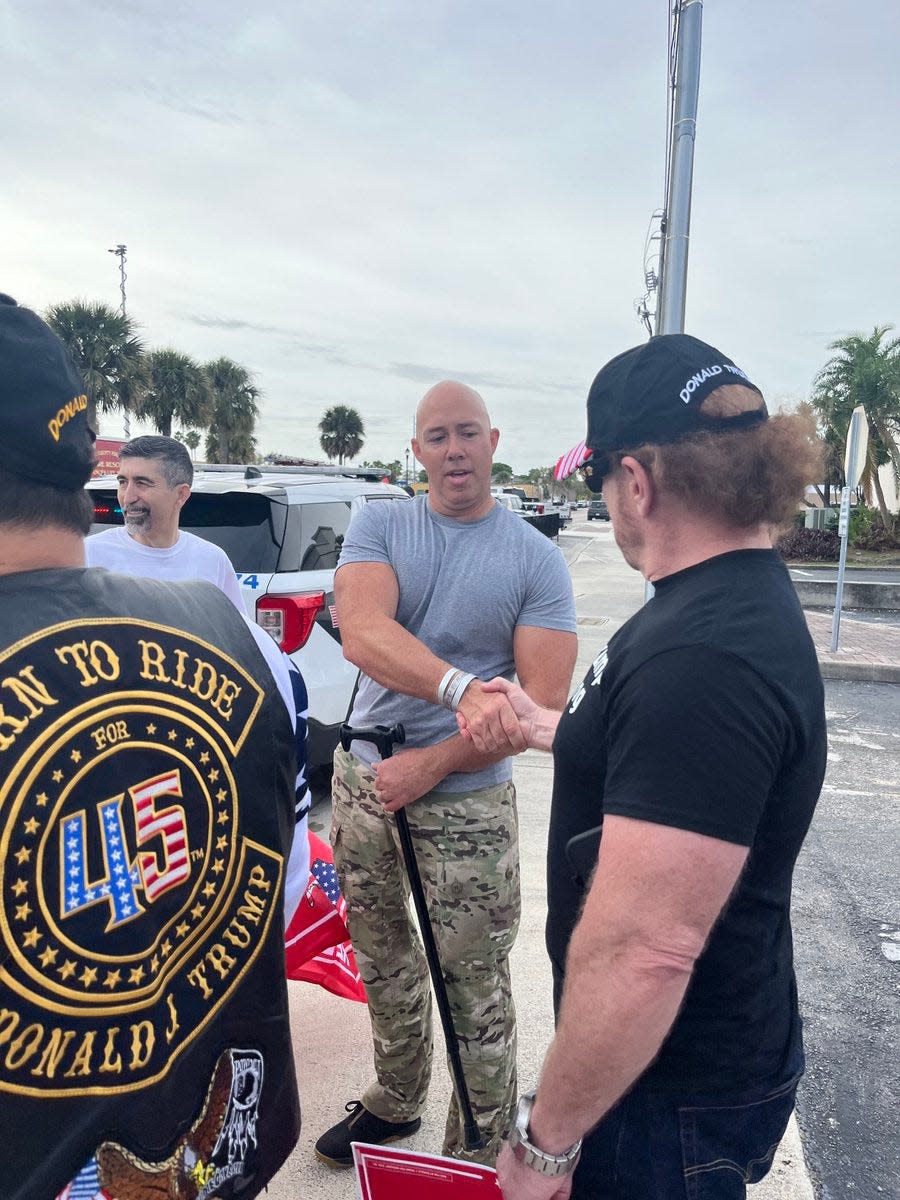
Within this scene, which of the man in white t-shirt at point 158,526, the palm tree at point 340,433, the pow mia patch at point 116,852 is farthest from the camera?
the palm tree at point 340,433

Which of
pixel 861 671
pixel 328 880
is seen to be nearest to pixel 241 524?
pixel 328 880

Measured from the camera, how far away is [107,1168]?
0.99 meters

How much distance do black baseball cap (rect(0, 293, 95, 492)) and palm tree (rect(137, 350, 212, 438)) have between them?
42.3 meters

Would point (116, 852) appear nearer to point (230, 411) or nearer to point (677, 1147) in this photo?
point (677, 1147)

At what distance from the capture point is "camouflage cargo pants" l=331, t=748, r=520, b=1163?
2150mm

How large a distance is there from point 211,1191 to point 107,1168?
0.25 meters

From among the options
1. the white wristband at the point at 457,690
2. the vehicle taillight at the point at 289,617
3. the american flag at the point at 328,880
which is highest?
the white wristband at the point at 457,690

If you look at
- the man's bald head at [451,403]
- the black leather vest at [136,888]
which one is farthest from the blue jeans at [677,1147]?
the man's bald head at [451,403]

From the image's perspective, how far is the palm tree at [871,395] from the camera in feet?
89.6

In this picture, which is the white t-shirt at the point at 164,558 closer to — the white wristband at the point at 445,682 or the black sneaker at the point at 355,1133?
the white wristband at the point at 445,682

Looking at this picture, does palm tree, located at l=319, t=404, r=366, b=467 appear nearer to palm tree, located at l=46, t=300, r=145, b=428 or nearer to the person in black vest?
palm tree, located at l=46, t=300, r=145, b=428

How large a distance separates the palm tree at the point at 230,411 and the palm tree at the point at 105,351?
1544cm

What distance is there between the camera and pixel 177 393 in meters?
41.7

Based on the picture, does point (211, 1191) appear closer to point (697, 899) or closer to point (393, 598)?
point (697, 899)
